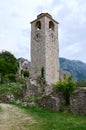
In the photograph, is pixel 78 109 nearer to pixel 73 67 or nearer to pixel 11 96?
pixel 11 96

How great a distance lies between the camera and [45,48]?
1436 inches

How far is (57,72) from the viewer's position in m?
38.0

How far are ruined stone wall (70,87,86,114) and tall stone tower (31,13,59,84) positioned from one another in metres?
18.0

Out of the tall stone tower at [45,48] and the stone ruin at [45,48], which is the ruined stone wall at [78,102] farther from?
the tall stone tower at [45,48]

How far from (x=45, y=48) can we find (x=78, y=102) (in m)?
20.1

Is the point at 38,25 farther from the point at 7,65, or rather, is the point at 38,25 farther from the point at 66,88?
the point at 66,88

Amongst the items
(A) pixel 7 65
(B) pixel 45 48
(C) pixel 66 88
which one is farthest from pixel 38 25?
(C) pixel 66 88

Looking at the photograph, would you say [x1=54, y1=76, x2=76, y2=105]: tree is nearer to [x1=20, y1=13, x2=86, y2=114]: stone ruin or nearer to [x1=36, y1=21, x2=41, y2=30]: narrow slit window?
[x1=20, y1=13, x2=86, y2=114]: stone ruin

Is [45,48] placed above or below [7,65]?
above

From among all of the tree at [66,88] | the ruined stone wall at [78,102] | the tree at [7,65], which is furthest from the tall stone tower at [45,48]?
the ruined stone wall at [78,102]

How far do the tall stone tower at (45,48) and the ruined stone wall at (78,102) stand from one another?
18.0 m

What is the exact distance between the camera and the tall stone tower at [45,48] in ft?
119

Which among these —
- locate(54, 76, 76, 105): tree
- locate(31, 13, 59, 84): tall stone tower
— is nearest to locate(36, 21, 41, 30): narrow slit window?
locate(31, 13, 59, 84): tall stone tower

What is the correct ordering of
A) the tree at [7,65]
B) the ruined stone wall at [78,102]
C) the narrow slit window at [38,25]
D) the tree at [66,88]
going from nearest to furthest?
the ruined stone wall at [78,102]
the tree at [66,88]
the tree at [7,65]
the narrow slit window at [38,25]
